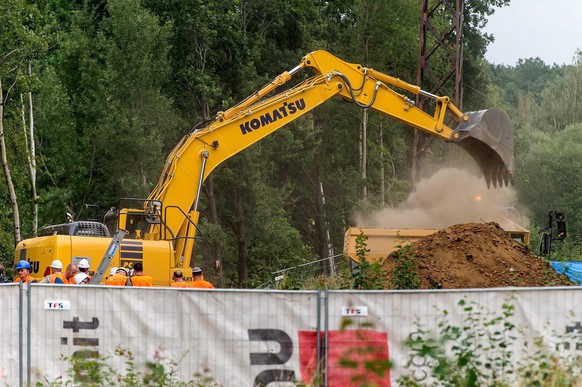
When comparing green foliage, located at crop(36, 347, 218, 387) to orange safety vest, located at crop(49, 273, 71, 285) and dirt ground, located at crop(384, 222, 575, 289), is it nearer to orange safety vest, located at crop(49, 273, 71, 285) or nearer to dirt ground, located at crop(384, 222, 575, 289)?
orange safety vest, located at crop(49, 273, 71, 285)

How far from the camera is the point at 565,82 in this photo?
9631cm

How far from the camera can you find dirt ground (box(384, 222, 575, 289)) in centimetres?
2073

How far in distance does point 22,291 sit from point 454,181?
19.6 metres

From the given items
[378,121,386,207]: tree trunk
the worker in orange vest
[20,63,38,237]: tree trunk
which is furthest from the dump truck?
[378,121,386,207]: tree trunk

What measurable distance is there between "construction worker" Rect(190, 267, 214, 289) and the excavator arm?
237cm

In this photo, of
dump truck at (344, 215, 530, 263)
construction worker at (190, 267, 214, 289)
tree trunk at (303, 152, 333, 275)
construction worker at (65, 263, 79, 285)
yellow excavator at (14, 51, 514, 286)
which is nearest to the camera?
construction worker at (65, 263, 79, 285)

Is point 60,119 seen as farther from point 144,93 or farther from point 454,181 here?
point 454,181

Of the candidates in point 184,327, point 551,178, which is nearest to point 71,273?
point 184,327

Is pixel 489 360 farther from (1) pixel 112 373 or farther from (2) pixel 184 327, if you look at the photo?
(1) pixel 112 373

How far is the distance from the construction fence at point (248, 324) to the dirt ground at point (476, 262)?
22.0 ft

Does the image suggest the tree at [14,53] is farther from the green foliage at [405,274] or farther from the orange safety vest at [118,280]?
the green foliage at [405,274]

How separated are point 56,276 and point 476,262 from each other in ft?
24.3

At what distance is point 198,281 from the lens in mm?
19078

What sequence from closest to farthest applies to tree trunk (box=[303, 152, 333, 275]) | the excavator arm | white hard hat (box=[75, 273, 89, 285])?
1. white hard hat (box=[75, 273, 89, 285])
2. the excavator arm
3. tree trunk (box=[303, 152, 333, 275])
